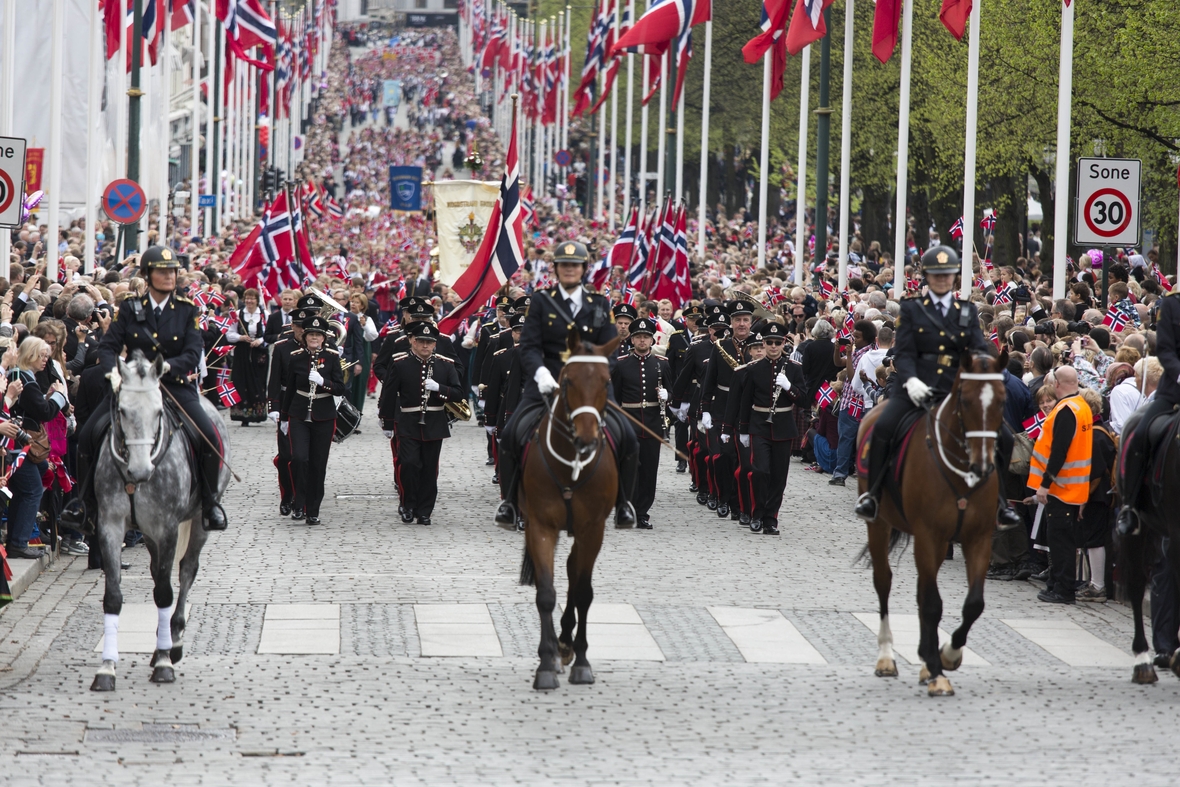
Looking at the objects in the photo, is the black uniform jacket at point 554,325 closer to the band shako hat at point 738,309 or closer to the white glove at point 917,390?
the white glove at point 917,390

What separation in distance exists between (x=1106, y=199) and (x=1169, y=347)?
6.51 meters

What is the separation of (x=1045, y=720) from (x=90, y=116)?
77.8 feet

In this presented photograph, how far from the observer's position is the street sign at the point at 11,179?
1841 centimetres

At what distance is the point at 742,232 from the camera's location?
5959 centimetres

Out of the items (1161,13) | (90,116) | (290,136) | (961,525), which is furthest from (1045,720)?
(290,136)

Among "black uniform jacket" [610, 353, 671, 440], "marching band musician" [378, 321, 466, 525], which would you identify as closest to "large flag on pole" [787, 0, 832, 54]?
"black uniform jacket" [610, 353, 671, 440]

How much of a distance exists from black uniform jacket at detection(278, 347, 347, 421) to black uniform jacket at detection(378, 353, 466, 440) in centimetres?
70

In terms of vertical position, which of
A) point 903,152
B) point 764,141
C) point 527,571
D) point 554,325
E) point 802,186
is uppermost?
point 764,141

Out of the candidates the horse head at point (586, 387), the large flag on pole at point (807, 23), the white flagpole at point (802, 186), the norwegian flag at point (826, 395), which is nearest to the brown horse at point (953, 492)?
the horse head at point (586, 387)

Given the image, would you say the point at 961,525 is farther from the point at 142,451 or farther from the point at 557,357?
the point at 142,451

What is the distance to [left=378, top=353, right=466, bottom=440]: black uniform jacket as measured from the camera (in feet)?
63.9

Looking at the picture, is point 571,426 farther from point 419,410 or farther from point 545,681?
point 419,410

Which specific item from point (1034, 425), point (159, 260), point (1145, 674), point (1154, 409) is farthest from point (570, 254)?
point (1034, 425)

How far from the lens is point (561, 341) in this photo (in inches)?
480
